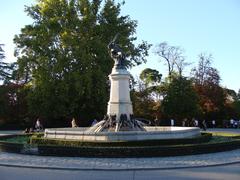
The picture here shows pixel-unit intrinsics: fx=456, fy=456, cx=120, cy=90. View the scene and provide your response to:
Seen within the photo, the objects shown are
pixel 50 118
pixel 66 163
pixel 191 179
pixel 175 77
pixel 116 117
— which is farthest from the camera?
pixel 175 77

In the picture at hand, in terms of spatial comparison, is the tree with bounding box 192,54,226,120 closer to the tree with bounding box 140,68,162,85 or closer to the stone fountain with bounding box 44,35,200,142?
the tree with bounding box 140,68,162,85

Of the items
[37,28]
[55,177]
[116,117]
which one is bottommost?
[55,177]

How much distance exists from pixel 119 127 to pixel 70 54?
22.7 m

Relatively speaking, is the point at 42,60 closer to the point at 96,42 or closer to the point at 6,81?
the point at 96,42

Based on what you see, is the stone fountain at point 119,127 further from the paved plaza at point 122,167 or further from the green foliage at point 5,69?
the green foliage at point 5,69

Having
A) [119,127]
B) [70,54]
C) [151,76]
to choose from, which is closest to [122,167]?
[119,127]

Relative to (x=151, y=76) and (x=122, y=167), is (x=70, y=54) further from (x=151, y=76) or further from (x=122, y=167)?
(x=122, y=167)

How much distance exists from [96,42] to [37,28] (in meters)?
7.05

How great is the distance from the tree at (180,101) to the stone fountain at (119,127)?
1195 inches

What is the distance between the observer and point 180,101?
5766cm

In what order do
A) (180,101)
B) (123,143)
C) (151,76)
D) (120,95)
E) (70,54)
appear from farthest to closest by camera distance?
(151,76) → (180,101) → (70,54) → (120,95) → (123,143)

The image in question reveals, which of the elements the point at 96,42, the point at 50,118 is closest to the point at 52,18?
the point at 96,42

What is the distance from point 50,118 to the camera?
52594mm

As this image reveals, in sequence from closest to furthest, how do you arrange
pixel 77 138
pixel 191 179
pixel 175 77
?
pixel 191 179 → pixel 77 138 → pixel 175 77
